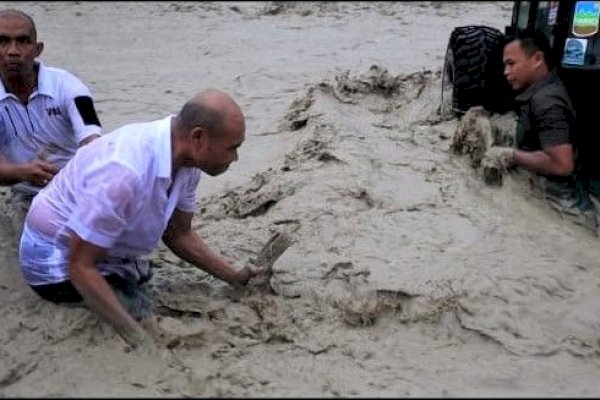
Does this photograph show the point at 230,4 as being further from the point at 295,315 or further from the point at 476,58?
the point at 295,315

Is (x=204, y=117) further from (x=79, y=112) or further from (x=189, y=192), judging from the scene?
(x=79, y=112)

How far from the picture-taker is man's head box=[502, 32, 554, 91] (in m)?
4.09

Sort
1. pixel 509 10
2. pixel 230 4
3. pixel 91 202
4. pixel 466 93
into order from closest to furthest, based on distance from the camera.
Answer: pixel 91 202, pixel 466 93, pixel 509 10, pixel 230 4

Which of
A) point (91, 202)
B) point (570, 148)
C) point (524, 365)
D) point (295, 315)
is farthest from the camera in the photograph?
point (570, 148)

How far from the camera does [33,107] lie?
147 inches

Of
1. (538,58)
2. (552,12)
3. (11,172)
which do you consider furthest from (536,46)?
(11,172)

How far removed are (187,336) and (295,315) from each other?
49 cm

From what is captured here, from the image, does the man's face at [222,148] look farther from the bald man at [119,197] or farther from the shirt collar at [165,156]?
the shirt collar at [165,156]

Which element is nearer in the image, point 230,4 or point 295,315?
point 295,315

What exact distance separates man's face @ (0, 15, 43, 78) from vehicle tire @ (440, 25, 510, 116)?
2734 mm

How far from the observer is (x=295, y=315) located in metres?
3.27

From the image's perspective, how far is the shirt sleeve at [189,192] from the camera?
3.03 m

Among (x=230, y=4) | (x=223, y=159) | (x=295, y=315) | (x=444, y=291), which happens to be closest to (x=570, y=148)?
(x=444, y=291)

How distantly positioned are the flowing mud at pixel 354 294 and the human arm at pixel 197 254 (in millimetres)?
76
